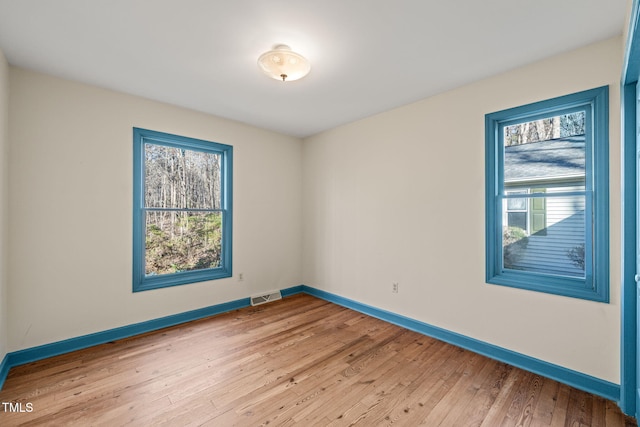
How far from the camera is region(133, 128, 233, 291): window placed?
10.4 feet

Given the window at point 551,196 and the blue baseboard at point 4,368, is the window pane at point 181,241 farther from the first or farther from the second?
the window at point 551,196

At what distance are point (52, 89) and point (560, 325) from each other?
486cm

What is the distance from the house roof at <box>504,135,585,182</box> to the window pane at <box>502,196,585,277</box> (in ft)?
0.72

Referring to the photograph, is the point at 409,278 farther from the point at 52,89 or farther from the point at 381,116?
the point at 52,89

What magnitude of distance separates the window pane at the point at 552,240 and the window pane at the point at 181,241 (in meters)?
Result: 3.40

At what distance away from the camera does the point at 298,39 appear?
2094 mm

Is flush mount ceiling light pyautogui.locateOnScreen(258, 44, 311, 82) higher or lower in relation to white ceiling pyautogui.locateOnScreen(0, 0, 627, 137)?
lower

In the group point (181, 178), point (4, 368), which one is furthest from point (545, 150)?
point (4, 368)

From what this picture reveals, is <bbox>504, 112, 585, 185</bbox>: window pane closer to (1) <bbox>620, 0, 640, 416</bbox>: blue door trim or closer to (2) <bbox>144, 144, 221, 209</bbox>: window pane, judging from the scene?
(1) <bbox>620, 0, 640, 416</bbox>: blue door trim

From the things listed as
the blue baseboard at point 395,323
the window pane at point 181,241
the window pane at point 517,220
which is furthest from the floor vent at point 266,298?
the window pane at point 517,220

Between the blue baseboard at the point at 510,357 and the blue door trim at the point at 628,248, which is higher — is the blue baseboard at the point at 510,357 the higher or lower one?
the lower one

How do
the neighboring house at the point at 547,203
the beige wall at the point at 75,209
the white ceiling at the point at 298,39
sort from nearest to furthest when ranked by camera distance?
the white ceiling at the point at 298,39, the neighboring house at the point at 547,203, the beige wall at the point at 75,209

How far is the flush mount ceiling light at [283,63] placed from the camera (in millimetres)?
2178

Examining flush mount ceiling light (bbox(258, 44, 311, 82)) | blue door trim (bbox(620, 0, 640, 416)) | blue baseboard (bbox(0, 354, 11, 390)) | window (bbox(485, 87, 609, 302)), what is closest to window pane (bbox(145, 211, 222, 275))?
blue baseboard (bbox(0, 354, 11, 390))
